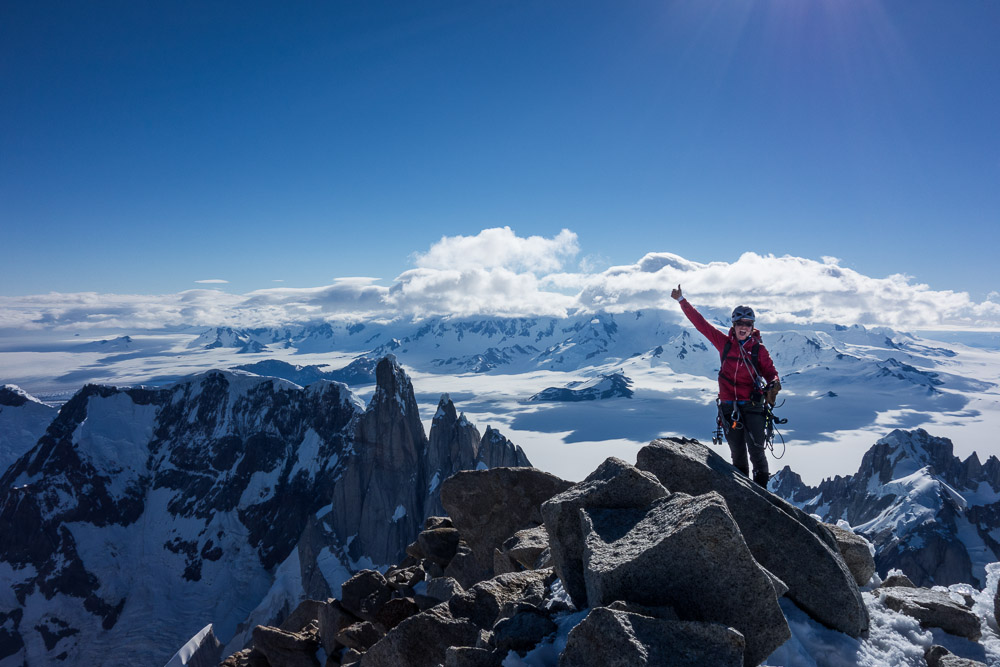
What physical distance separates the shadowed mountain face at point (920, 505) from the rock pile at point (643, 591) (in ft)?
371

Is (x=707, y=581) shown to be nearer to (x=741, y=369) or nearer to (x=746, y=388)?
(x=746, y=388)

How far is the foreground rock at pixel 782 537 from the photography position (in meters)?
8.16

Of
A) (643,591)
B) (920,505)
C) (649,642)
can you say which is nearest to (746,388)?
(643,591)

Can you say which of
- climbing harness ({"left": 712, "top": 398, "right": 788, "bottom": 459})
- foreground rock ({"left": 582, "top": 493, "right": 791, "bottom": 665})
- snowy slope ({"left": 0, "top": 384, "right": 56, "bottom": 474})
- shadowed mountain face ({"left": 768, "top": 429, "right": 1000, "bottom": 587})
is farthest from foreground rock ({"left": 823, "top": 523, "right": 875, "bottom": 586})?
snowy slope ({"left": 0, "top": 384, "right": 56, "bottom": 474})

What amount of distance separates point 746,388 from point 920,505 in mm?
157710

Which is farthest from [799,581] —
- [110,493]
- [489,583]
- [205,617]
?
[110,493]

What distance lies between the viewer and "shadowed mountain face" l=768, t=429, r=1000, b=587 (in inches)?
4237

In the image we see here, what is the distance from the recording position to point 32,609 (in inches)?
3590

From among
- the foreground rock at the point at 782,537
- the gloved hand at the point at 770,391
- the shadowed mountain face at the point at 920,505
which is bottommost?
the shadowed mountain face at the point at 920,505

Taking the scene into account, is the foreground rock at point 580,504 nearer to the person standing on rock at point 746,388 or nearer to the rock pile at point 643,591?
the rock pile at point 643,591

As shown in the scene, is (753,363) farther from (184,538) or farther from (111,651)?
(184,538)

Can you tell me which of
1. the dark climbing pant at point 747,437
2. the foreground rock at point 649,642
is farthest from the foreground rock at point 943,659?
the foreground rock at point 649,642

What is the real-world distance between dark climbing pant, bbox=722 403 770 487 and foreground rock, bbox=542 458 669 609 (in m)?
4.71

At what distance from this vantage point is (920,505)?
398ft
